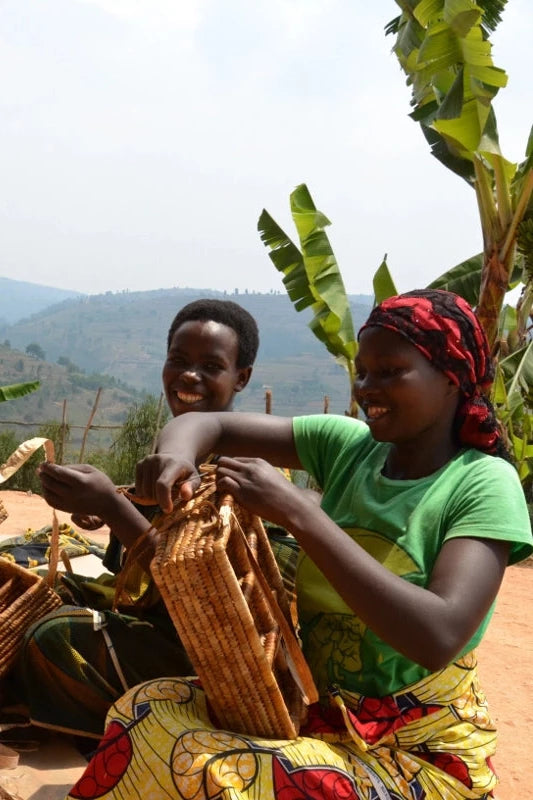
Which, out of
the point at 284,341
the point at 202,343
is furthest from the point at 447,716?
Answer: the point at 284,341

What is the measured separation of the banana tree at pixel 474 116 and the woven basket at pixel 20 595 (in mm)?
3579

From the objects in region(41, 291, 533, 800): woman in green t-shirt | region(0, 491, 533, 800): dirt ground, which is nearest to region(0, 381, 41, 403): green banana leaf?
region(0, 491, 533, 800): dirt ground

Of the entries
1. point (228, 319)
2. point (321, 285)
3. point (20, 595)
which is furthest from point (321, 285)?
point (20, 595)

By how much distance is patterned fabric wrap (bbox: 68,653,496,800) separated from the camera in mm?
1457

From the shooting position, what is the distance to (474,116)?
5.13 metres

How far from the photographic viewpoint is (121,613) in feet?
8.39

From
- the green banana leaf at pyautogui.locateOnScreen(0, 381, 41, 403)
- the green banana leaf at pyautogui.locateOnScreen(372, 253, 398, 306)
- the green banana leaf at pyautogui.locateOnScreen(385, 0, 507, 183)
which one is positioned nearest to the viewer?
the green banana leaf at pyautogui.locateOnScreen(0, 381, 41, 403)

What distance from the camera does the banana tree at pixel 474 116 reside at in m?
4.88

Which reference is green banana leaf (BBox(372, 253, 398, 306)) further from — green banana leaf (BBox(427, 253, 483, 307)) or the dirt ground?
the dirt ground

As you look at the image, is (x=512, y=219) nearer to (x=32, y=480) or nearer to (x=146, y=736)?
(x=146, y=736)

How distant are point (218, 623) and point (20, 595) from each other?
4.05ft

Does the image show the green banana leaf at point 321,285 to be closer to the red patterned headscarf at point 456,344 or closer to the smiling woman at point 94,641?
the smiling woman at point 94,641

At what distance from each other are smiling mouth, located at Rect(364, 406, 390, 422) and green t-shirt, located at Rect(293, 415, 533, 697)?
6.1 inches

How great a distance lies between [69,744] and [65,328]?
19889 centimetres
